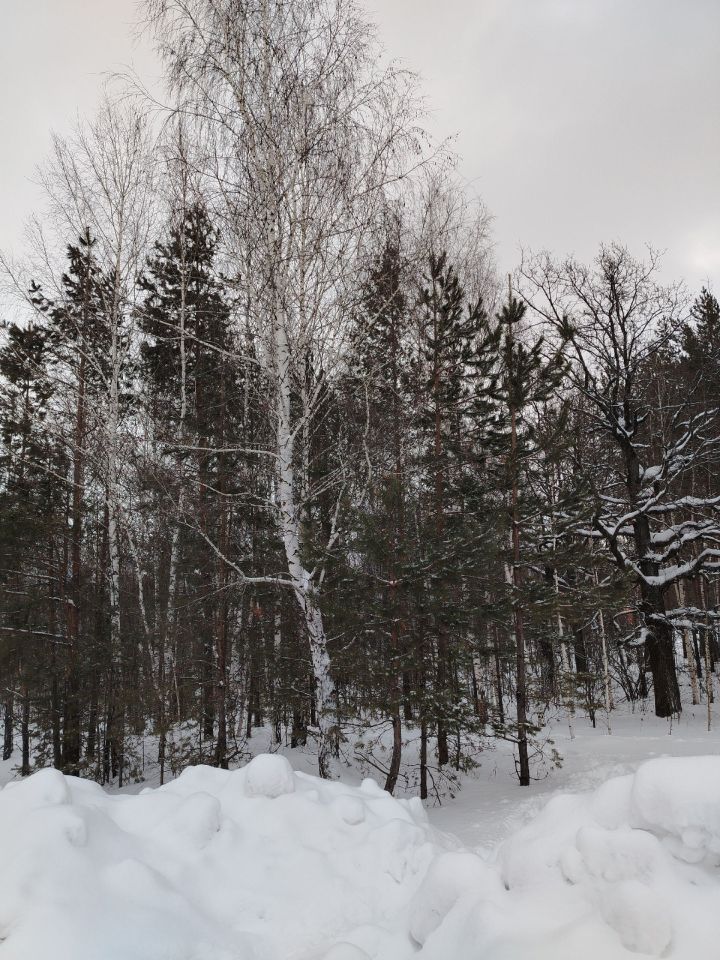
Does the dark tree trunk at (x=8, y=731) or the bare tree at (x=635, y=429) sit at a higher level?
the bare tree at (x=635, y=429)

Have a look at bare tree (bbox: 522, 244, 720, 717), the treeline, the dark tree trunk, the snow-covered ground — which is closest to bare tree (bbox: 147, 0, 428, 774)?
the treeline

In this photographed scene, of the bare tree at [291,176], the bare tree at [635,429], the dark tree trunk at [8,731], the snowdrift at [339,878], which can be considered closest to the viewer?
the snowdrift at [339,878]

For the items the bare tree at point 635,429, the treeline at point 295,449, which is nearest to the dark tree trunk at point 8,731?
the treeline at point 295,449

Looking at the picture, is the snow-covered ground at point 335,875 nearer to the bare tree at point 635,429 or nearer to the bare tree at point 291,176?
the bare tree at point 291,176

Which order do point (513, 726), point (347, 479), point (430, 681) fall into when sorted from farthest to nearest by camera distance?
point (513, 726) → point (430, 681) → point (347, 479)

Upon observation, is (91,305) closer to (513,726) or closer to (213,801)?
(213,801)

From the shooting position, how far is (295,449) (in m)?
10.1

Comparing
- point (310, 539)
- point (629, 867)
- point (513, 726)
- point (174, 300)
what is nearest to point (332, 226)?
point (310, 539)

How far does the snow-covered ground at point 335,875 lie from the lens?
82.7 inches

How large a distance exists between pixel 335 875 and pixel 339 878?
3 centimetres

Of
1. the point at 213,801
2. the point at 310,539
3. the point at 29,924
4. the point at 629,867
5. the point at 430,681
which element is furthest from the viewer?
the point at 430,681

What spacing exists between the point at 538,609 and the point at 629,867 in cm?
765

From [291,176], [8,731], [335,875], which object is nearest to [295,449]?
[291,176]

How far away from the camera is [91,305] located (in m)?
12.0
